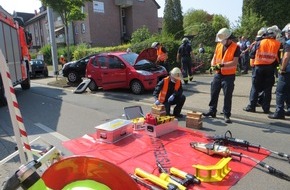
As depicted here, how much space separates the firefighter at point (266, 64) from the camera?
23.5 ft

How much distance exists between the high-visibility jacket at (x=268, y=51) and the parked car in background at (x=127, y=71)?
445 centimetres

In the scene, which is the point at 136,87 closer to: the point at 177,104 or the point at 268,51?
the point at 177,104

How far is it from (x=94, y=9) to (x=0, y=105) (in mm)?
29858

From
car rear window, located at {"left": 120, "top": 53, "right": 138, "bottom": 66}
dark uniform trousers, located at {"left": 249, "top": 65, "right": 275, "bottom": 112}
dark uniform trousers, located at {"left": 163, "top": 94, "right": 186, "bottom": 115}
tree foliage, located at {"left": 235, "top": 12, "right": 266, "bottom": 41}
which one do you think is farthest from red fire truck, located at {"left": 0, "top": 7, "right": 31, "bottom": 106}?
tree foliage, located at {"left": 235, "top": 12, "right": 266, "bottom": 41}

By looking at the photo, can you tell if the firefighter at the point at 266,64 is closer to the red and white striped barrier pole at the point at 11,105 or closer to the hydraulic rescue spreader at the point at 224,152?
the hydraulic rescue spreader at the point at 224,152

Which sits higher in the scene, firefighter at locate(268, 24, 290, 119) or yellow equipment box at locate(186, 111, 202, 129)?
firefighter at locate(268, 24, 290, 119)

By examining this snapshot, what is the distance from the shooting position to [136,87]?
1134 centimetres

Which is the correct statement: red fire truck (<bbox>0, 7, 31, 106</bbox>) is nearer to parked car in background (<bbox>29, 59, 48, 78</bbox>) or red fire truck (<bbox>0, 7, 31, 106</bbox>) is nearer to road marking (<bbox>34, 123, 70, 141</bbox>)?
road marking (<bbox>34, 123, 70, 141</bbox>)

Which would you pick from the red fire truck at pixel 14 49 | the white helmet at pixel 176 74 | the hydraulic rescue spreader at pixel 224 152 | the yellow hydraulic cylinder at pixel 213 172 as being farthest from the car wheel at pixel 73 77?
the yellow hydraulic cylinder at pixel 213 172

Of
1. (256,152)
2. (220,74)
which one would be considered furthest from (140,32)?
(256,152)

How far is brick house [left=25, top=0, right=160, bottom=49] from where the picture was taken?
38.0 m

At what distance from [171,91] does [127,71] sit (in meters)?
4.11

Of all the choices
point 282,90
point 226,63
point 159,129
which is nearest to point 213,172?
point 159,129

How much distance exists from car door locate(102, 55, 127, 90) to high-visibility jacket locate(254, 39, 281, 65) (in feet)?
17.6
